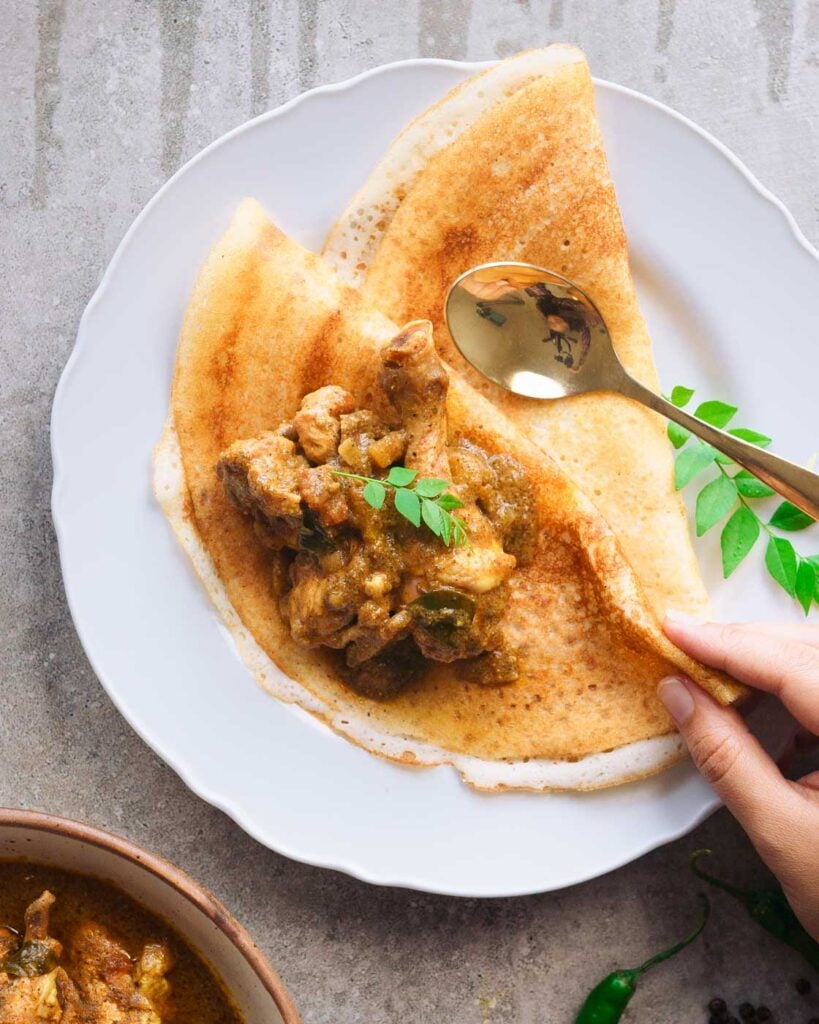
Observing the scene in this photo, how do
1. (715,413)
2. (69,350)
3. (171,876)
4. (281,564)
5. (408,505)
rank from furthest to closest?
(69,350)
(715,413)
(281,564)
(408,505)
(171,876)

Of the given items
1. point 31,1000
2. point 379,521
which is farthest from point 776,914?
point 31,1000

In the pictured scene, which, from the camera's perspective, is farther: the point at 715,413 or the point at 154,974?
the point at 715,413

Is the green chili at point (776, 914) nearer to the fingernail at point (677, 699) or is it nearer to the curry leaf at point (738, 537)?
the fingernail at point (677, 699)

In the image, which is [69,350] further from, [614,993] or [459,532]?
[614,993]

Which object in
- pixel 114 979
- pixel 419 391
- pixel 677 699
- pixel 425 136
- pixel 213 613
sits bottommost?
pixel 114 979

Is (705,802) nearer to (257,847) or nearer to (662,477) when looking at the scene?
(662,477)

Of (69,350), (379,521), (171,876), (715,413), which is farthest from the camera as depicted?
(69,350)
